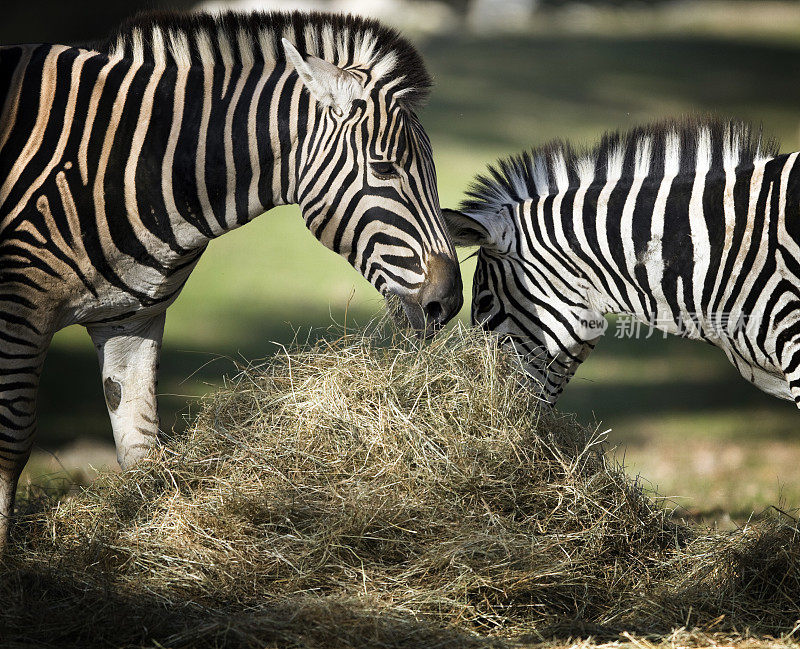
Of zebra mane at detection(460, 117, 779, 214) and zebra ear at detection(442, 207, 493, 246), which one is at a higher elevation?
zebra mane at detection(460, 117, 779, 214)

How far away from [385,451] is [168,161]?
4.79 ft

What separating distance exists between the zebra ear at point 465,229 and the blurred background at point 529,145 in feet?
6.10

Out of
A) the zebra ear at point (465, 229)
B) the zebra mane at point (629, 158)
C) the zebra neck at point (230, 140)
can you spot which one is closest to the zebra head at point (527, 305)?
the zebra ear at point (465, 229)

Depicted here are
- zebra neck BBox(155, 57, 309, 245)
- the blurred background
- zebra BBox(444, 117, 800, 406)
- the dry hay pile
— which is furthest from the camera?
the blurred background

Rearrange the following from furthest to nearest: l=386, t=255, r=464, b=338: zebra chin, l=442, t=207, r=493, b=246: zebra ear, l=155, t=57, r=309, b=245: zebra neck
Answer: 1. l=442, t=207, r=493, b=246: zebra ear
2. l=155, t=57, r=309, b=245: zebra neck
3. l=386, t=255, r=464, b=338: zebra chin

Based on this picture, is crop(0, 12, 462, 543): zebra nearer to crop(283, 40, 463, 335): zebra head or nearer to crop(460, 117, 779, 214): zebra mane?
crop(283, 40, 463, 335): zebra head

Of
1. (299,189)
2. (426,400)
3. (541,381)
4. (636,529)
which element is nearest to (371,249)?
(299,189)

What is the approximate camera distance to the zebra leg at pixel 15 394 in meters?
3.13

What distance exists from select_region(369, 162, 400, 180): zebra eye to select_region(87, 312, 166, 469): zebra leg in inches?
53.0

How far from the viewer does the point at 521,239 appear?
3.72 metres

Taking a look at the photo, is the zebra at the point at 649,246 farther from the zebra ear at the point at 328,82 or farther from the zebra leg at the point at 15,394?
the zebra leg at the point at 15,394

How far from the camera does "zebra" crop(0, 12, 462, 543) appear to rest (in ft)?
10.2

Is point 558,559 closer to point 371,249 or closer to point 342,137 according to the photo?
point 371,249

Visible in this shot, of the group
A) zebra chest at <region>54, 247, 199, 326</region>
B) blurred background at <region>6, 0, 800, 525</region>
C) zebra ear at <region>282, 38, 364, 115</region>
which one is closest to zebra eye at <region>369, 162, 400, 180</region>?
zebra ear at <region>282, 38, 364, 115</region>
